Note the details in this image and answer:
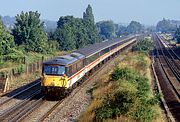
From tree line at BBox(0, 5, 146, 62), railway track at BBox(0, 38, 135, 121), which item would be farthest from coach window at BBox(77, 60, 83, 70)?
tree line at BBox(0, 5, 146, 62)

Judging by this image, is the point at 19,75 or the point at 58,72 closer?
the point at 58,72

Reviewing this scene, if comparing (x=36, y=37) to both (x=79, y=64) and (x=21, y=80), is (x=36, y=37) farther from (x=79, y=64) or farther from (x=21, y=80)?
(x=79, y=64)

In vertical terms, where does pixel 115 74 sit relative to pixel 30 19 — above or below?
below

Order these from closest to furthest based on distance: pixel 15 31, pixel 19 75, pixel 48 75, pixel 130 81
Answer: pixel 48 75 → pixel 130 81 → pixel 19 75 → pixel 15 31

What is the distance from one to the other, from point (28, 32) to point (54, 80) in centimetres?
3552

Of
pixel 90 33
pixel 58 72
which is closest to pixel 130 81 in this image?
pixel 58 72

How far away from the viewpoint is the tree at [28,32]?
196ft

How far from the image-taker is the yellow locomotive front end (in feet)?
84.4

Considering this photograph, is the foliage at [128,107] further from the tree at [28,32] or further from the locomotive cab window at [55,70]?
the tree at [28,32]

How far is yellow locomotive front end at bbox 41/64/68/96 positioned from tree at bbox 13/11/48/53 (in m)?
33.6

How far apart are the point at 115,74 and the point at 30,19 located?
3166 centimetres

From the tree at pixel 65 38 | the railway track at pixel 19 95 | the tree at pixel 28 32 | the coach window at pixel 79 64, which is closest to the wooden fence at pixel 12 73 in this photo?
the railway track at pixel 19 95

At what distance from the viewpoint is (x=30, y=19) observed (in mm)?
61188

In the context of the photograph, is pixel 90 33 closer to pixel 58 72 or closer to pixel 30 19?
pixel 30 19
